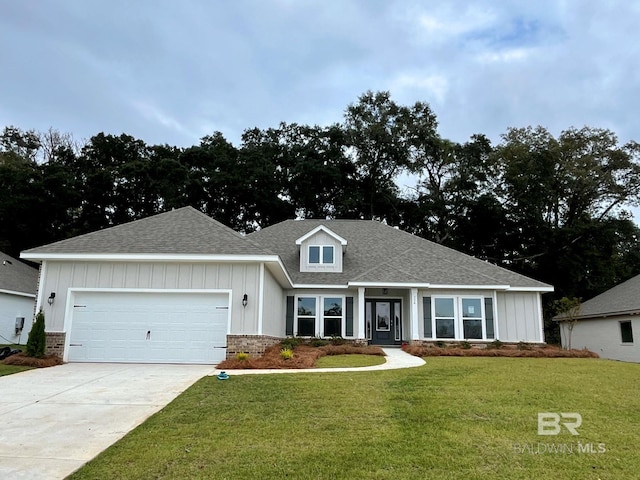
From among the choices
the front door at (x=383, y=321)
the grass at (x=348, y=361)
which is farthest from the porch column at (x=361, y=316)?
the grass at (x=348, y=361)

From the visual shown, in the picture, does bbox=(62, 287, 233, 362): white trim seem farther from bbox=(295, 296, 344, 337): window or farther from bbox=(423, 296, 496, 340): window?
bbox=(423, 296, 496, 340): window

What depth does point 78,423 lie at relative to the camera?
19.8ft

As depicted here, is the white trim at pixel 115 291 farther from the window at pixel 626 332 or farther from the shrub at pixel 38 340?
the window at pixel 626 332

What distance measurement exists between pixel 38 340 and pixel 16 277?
1277cm

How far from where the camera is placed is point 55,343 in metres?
12.5

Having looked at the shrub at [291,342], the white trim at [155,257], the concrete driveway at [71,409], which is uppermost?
the white trim at [155,257]

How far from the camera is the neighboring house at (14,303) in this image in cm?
2030

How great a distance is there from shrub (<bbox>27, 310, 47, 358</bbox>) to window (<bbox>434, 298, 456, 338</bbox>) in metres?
13.3

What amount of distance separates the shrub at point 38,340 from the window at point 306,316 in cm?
909

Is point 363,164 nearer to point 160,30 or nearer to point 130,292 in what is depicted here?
point 160,30

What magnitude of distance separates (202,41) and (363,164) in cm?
2479

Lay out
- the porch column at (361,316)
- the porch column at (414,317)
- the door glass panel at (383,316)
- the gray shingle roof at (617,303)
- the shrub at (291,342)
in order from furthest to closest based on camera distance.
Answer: the gray shingle roof at (617,303) < the door glass panel at (383,316) < the porch column at (361,316) < the porch column at (414,317) < the shrub at (291,342)

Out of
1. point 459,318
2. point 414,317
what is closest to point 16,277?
point 414,317

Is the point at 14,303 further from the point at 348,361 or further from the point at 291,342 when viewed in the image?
the point at 348,361
